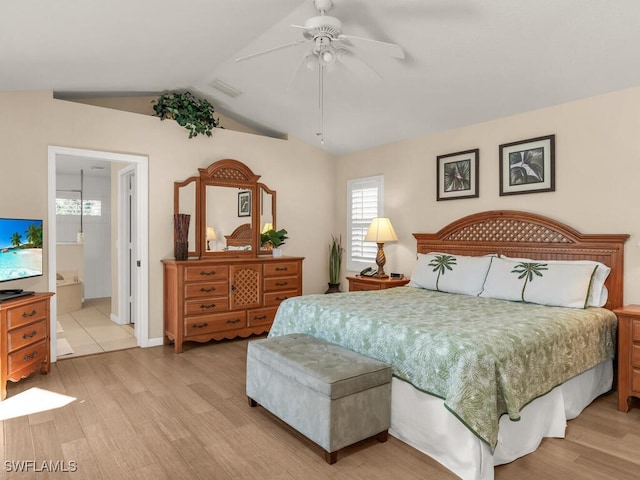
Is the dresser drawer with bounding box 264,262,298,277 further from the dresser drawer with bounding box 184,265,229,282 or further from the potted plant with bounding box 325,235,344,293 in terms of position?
the potted plant with bounding box 325,235,344,293

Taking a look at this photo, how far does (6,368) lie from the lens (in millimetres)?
3137

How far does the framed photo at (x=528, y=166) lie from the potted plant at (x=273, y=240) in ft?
8.67

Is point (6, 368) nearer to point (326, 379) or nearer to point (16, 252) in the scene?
point (16, 252)

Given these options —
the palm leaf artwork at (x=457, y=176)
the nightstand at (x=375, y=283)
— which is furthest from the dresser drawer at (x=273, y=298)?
the palm leaf artwork at (x=457, y=176)

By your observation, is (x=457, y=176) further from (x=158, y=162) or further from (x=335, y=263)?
(x=158, y=162)

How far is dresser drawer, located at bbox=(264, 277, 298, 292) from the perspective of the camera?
198 inches

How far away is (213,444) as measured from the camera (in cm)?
247

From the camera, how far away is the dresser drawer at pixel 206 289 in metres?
4.46

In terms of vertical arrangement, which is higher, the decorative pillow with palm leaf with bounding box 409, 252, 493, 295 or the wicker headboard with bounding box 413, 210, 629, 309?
the wicker headboard with bounding box 413, 210, 629, 309

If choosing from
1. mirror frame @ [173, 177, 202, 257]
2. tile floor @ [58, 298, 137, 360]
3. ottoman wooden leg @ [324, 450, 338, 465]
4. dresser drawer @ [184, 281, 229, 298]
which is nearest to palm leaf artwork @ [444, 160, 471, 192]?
dresser drawer @ [184, 281, 229, 298]

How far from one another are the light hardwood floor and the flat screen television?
0.94 meters

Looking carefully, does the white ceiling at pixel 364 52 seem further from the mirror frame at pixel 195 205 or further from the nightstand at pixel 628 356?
the nightstand at pixel 628 356

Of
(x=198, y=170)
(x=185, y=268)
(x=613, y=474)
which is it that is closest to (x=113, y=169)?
(x=198, y=170)

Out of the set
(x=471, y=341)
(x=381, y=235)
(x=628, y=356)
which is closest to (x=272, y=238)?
(x=381, y=235)
